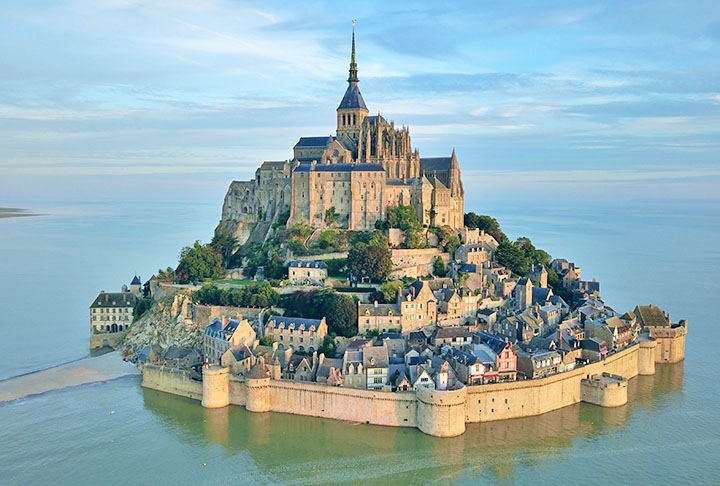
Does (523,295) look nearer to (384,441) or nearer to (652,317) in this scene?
(652,317)

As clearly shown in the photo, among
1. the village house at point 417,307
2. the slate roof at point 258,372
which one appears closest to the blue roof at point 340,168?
the village house at point 417,307

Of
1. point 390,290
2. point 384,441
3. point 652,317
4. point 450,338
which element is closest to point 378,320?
point 390,290

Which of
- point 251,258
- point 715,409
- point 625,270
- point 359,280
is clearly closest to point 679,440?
point 715,409

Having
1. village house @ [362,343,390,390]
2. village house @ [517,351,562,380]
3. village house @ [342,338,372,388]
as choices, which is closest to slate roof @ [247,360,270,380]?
village house @ [342,338,372,388]

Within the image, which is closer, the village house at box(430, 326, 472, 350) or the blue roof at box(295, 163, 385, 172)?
the village house at box(430, 326, 472, 350)

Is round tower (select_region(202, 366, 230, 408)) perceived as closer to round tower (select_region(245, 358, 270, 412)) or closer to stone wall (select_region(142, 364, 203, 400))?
stone wall (select_region(142, 364, 203, 400))

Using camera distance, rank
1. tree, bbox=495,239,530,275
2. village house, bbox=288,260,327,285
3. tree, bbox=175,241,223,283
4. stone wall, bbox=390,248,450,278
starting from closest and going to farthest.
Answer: village house, bbox=288,260,327,285 → stone wall, bbox=390,248,450,278 → tree, bbox=175,241,223,283 → tree, bbox=495,239,530,275
